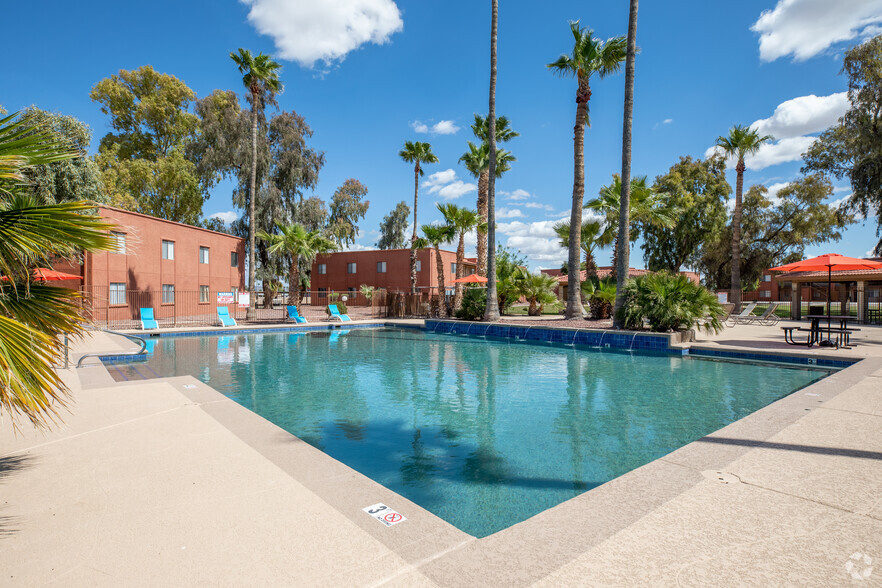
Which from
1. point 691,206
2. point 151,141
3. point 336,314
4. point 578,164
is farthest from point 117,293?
point 691,206

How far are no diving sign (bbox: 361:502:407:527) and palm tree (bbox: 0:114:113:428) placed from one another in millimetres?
1745

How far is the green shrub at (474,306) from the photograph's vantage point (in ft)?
64.7

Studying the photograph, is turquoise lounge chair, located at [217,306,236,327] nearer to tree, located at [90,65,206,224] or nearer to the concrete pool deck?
the concrete pool deck

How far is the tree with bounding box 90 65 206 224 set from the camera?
30500 millimetres

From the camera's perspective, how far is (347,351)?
12.8m

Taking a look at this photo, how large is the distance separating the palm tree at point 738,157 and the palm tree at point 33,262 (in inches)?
1198

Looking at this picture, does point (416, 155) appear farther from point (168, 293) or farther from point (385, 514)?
point (385, 514)

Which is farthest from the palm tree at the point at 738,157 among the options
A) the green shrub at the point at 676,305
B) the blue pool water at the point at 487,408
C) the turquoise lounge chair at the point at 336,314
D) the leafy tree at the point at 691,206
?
the turquoise lounge chair at the point at 336,314

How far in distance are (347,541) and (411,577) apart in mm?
485

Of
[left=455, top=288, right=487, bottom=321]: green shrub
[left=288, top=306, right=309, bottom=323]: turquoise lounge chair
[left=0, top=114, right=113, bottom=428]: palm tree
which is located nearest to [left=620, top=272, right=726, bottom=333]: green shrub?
[left=455, top=288, right=487, bottom=321]: green shrub

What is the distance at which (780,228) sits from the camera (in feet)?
109

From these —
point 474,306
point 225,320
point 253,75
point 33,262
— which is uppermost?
point 253,75

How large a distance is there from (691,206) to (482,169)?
674 inches

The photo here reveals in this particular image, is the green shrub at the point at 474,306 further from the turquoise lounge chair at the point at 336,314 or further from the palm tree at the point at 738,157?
the palm tree at the point at 738,157
